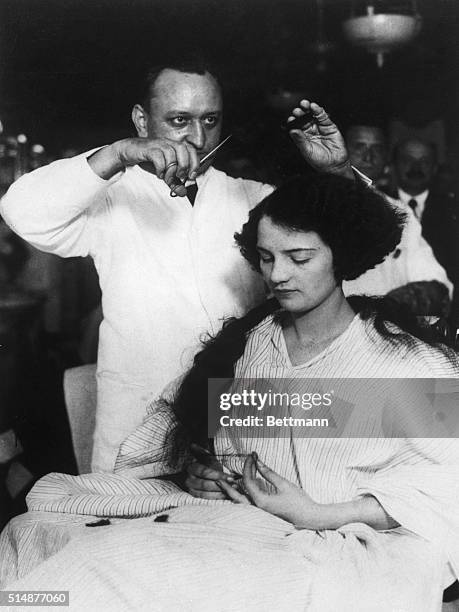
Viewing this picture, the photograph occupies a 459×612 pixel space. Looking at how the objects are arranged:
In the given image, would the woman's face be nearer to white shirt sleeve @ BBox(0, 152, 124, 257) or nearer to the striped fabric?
the striped fabric

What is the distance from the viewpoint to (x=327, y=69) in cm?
173

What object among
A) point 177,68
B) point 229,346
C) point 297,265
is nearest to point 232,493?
point 229,346

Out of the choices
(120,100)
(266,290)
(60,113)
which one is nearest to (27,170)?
(60,113)

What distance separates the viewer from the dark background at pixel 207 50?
1.71 metres

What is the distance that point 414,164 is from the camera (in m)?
1.81

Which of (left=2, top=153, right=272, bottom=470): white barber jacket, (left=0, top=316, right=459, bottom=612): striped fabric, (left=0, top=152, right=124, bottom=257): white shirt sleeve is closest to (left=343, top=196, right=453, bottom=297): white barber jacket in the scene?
(left=0, top=316, right=459, bottom=612): striped fabric

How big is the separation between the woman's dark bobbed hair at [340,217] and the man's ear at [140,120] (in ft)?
1.10

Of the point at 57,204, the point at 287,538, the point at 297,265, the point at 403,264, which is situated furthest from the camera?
the point at 403,264

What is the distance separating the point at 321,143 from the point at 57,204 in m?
0.64

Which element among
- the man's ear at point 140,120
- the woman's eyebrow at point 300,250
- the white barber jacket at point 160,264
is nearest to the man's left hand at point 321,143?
the white barber jacket at point 160,264

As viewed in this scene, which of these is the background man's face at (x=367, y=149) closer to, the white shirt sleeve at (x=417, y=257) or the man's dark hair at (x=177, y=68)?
the white shirt sleeve at (x=417, y=257)

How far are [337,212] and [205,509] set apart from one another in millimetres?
708

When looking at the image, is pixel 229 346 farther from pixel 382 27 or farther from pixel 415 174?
pixel 382 27

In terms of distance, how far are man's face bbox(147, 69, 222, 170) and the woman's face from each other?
0.26m
